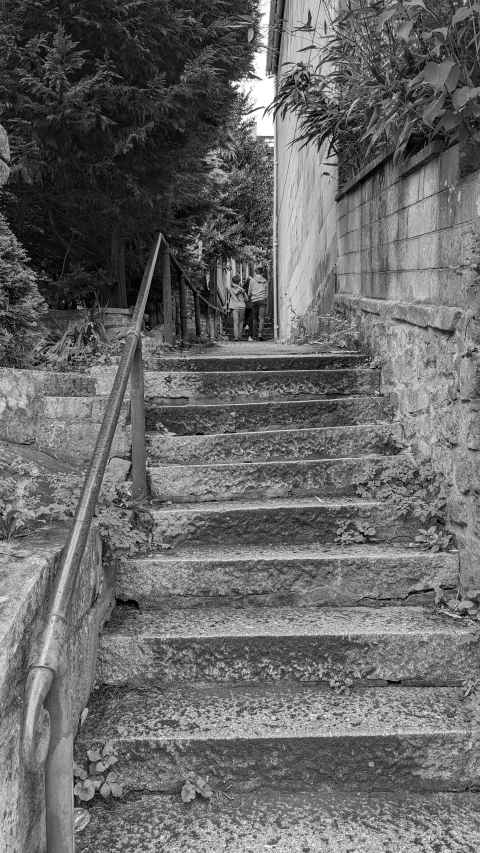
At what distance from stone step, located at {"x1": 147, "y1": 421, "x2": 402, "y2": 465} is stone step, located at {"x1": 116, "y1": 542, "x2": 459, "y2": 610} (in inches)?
29.8

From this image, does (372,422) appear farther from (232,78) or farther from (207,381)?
(232,78)

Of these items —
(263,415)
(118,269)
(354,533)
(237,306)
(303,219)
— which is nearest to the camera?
(354,533)

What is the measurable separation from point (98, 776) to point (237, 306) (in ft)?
38.2

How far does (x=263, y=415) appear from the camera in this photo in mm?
3375

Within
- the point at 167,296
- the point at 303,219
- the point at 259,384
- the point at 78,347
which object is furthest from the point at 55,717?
the point at 303,219

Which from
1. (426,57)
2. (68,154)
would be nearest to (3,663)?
(426,57)

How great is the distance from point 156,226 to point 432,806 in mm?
5017

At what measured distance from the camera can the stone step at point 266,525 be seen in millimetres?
2676

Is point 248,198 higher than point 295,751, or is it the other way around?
point 248,198

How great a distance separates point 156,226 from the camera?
19.0ft

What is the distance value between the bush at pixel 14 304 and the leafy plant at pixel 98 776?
204 centimetres

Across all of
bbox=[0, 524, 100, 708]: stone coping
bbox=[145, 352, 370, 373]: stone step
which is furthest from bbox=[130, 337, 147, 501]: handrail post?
bbox=[145, 352, 370, 373]: stone step

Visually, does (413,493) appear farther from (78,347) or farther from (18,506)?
(78,347)

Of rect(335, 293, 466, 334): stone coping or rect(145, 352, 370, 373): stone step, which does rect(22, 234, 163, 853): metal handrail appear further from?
rect(145, 352, 370, 373): stone step
